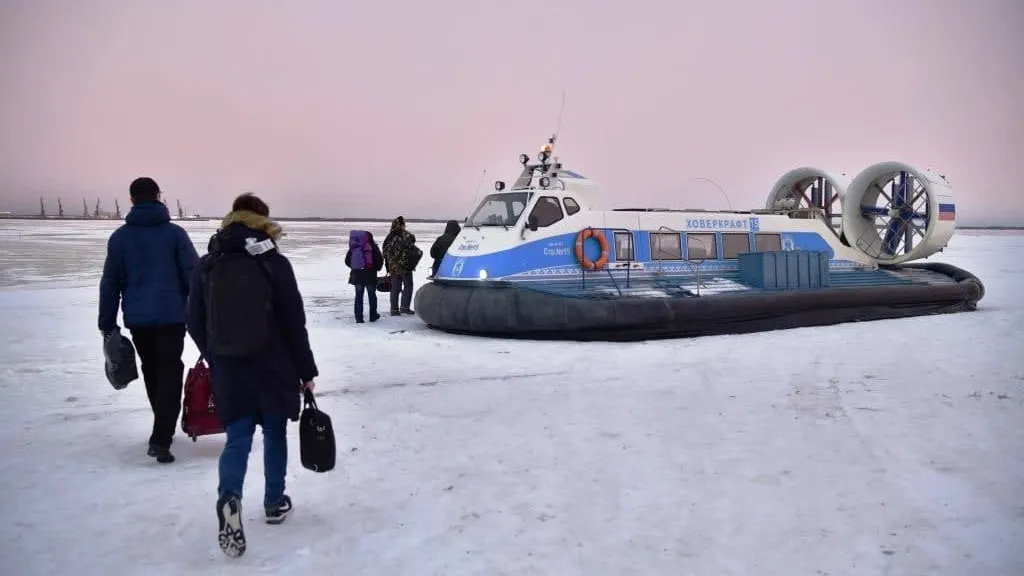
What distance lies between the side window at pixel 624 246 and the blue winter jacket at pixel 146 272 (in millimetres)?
5912

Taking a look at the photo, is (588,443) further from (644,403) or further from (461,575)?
(461,575)

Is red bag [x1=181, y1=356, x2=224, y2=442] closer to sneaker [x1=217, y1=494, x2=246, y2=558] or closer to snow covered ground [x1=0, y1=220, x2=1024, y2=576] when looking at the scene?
snow covered ground [x1=0, y1=220, x2=1024, y2=576]

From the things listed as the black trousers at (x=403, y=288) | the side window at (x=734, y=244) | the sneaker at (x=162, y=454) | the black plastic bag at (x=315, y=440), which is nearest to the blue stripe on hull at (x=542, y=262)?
the side window at (x=734, y=244)

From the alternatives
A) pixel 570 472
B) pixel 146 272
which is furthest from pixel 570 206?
pixel 146 272

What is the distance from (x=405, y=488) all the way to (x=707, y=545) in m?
1.45

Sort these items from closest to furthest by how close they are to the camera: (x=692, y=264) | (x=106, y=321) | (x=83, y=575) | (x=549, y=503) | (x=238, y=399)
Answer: (x=83, y=575) → (x=238, y=399) → (x=549, y=503) → (x=106, y=321) → (x=692, y=264)

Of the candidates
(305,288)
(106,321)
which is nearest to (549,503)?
(106,321)

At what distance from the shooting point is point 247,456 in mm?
2775

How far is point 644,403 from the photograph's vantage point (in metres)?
5.10

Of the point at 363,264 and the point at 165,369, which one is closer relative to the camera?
the point at 165,369

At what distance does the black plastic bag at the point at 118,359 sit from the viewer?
12.2ft

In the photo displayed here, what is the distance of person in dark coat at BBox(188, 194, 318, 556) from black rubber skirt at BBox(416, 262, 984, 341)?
193 inches

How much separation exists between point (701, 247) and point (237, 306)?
783 cm

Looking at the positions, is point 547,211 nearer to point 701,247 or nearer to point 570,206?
point 570,206
